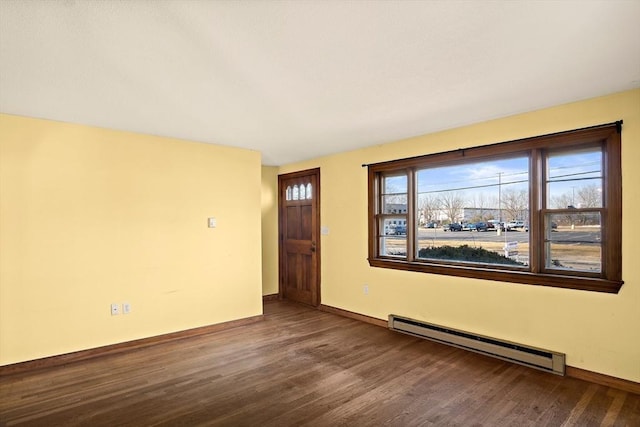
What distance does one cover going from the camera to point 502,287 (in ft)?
11.2

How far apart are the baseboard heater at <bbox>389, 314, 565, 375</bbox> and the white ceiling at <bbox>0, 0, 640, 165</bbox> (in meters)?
2.21

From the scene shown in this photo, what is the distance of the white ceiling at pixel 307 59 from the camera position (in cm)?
174

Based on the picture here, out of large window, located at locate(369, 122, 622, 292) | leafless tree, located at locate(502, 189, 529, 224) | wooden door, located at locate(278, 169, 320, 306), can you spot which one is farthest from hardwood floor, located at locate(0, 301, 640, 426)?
wooden door, located at locate(278, 169, 320, 306)

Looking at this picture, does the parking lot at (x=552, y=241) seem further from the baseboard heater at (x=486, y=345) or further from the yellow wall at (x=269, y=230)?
the yellow wall at (x=269, y=230)

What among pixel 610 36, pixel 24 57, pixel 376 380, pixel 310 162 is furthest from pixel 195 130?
pixel 610 36

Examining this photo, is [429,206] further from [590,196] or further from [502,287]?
[590,196]

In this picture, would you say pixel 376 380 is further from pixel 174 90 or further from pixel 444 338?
pixel 174 90

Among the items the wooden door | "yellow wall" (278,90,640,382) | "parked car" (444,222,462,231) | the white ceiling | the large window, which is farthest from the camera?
the wooden door

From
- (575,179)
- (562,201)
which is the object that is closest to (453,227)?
(562,201)

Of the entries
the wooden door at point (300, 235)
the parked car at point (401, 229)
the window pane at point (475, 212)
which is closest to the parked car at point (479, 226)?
the window pane at point (475, 212)

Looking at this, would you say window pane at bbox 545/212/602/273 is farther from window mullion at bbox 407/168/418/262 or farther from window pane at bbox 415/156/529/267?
window mullion at bbox 407/168/418/262

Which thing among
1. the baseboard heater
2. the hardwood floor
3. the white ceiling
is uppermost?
the white ceiling

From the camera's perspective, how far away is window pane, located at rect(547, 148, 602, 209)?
2979mm

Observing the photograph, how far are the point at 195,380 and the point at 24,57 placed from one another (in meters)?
2.64
